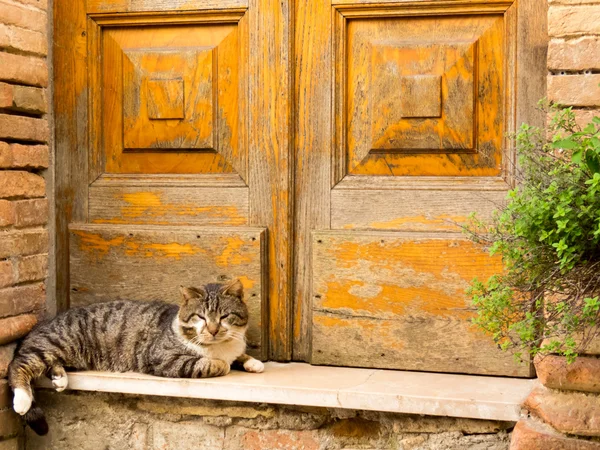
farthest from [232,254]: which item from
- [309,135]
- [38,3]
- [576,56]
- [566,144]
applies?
[566,144]

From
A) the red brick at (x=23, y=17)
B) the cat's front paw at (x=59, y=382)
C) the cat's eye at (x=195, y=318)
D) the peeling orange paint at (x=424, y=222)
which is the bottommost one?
the cat's front paw at (x=59, y=382)

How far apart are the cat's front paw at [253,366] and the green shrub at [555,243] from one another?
1044 mm

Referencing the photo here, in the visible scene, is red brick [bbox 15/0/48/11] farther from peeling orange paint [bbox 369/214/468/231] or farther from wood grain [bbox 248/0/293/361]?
peeling orange paint [bbox 369/214/468/231]

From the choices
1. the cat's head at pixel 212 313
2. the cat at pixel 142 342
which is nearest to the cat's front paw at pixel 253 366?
the cat at pixel 142 342

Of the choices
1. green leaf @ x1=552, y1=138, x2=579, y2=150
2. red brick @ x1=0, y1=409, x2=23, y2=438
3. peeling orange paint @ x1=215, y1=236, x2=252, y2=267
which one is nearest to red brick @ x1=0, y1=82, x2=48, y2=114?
peeling orange paint @ x1=215, y1=236, x2=252, y2=267

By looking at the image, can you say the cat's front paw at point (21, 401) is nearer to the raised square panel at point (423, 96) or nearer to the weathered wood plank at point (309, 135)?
the weathered wood plank at point (309, 135)

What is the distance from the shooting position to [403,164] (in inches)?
137

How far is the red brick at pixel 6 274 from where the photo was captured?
11.2 feet

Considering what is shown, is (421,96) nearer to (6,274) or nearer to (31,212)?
(31,212)

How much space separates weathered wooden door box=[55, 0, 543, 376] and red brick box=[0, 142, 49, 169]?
16 cm

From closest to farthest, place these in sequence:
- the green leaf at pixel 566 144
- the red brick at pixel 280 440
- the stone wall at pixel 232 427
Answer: the green leaf at pixel 566 144 → the stone wall at pixel 232 427 → the red brick at pixel 280 440

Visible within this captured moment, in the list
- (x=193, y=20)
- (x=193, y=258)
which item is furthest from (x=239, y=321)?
(x=193, y=20)

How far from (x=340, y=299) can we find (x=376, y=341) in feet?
0.72

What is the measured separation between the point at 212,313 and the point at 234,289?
0.14 m
